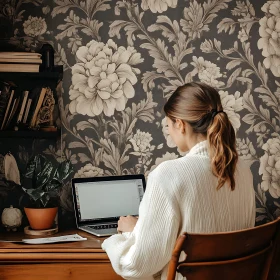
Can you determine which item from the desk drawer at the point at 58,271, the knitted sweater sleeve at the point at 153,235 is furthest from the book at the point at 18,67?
the knitted sweater sleeve at the point at 153,235

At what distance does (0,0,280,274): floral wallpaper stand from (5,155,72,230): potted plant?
20 cm

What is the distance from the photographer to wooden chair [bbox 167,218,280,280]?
159cm

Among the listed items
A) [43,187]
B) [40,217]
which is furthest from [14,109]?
[40,217]

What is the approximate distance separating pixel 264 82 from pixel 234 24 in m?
0.33

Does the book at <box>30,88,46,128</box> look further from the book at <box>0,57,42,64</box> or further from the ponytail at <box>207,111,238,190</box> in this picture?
the ponytail at <box>207,111,238,190</box>

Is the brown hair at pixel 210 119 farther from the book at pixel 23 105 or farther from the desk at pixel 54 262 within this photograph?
the book at pixel 23 105

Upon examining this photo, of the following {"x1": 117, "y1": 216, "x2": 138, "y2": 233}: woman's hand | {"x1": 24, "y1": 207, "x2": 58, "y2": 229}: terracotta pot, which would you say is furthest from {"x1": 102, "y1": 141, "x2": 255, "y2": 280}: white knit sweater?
{"x1": 24, "y1": 207, "x2": 58, "y2": 229}: terracotta pot

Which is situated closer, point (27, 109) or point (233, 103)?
point (27, 109)

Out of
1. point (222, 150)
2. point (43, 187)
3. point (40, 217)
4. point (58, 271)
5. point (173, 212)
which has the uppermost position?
point (222, 150)

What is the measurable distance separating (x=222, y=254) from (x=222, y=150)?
351mm

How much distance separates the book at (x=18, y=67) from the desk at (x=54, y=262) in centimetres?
81

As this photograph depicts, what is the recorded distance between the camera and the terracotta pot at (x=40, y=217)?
240 centimetres

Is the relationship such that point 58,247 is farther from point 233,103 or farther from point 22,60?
point 233,103

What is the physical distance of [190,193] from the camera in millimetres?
1698
